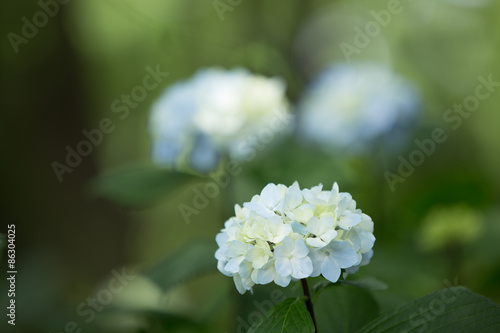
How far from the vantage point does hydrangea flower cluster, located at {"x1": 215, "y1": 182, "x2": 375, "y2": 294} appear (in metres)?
0.82

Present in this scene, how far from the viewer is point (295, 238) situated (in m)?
0.83

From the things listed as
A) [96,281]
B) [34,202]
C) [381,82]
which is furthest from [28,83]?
[381,82]

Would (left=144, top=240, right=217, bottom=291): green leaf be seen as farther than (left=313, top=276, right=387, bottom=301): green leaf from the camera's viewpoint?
Yes

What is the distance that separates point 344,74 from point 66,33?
1805 mm

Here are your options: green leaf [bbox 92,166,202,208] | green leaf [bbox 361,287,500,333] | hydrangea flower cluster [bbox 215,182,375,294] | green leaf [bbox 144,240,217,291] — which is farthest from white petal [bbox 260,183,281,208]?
green leaf [bbox 92,166,202,208]

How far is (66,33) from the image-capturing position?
343cm

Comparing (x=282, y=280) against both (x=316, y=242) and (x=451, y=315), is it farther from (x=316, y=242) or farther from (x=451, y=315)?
(x=451, y=315)

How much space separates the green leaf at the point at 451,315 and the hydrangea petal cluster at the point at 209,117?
1.11 metres

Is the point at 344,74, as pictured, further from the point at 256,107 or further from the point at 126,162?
the point at 126,162

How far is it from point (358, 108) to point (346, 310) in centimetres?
162

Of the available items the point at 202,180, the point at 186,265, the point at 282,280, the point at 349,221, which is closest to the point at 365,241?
the point at 349,221

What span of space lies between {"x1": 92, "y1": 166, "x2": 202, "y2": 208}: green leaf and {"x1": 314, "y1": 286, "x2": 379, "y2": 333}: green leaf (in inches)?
30.2

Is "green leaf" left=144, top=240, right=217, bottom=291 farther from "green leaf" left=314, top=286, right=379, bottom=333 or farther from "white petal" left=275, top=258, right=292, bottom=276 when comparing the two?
"white petal" left=275, top=258, right=292, bottom=276

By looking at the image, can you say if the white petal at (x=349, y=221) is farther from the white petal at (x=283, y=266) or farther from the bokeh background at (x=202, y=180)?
the bokeh background at (x=202, y=180)
